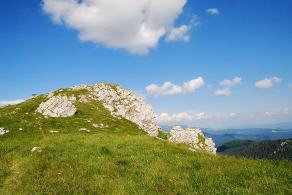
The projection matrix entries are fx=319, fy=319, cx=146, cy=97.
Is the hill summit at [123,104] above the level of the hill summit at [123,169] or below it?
above

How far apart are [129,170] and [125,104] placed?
5479cm

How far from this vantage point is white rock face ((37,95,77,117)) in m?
55.3

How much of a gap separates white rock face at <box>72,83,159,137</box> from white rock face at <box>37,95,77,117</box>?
7895mm

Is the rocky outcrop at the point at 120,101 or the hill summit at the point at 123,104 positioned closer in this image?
the hill summit at the point at 123,104

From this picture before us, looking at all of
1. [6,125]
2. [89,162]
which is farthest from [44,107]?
[89,162]

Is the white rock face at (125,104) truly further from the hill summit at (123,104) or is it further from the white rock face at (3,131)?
the white rock face at (3,131)

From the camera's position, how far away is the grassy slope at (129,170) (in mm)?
14997

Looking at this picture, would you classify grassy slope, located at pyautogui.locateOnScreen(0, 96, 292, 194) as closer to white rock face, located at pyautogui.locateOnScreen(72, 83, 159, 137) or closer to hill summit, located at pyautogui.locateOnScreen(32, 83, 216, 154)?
hill summit, located at pyautogui.locateOnScreen(32, 83, 216, 154)

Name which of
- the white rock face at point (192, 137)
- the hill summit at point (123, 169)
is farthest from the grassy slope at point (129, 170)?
the white rock face at point (192, 137)

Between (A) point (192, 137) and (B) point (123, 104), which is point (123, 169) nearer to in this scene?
(B) point (123, 104)

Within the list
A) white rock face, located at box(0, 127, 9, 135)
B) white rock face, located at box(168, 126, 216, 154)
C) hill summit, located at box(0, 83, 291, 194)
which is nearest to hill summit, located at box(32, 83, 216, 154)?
white rock face, located at box(168, 126, 216, 154)

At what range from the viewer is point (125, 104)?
73.9m

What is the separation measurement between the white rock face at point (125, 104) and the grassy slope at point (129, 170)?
37698mm

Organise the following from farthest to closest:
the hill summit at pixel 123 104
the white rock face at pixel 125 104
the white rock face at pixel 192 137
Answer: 1. the white rock face at pixel 192 137
2. the white rock face at pixel 125 104
3. the hill summit at pixel 123 104
